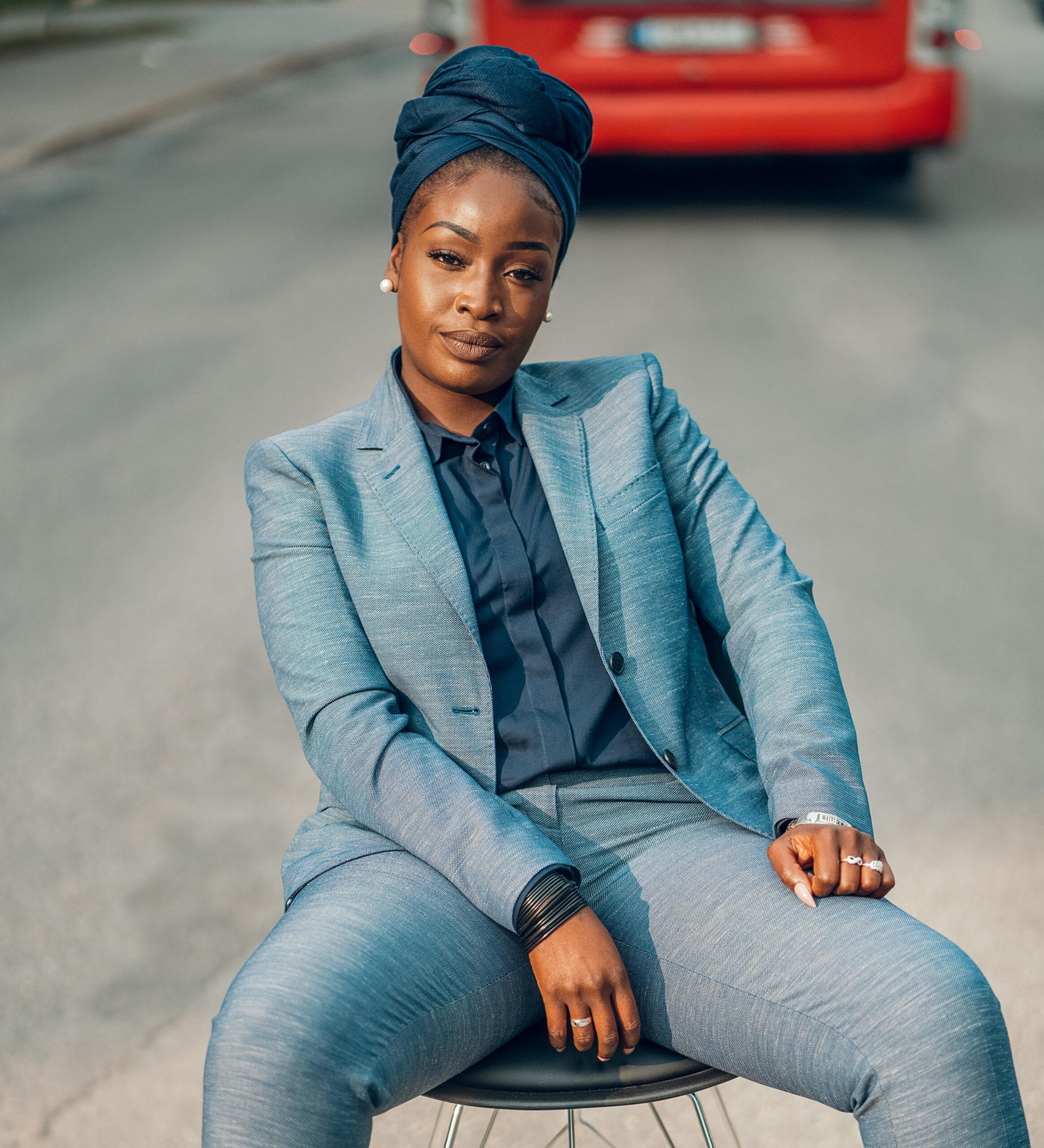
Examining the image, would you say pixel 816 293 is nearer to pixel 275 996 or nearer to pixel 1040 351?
pixel 1040 351

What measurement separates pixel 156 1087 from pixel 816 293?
206 inches

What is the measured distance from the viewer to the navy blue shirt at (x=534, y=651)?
1.87m

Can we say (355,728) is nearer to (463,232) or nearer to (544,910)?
(544,910)

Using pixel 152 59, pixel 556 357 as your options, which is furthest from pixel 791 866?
pixel 152 59

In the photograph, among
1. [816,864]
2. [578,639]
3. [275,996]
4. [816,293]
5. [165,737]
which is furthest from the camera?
[816,293]

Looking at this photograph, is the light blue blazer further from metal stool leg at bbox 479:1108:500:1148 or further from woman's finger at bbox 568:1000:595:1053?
metal stool leg at bbox 479:1108:500:1148

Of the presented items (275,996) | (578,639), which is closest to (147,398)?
(578,639)

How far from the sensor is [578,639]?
1919mm

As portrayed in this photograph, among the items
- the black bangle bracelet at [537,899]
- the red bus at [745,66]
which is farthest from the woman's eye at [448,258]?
the red bus at [745,66]

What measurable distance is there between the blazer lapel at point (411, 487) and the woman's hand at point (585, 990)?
1.41ft

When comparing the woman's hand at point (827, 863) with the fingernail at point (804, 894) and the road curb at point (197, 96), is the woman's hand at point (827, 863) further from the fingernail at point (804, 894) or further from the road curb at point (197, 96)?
the road curb at point (197, 96)

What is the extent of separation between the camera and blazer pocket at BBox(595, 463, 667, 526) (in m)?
1.97

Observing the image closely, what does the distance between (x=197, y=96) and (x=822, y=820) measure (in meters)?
13.2

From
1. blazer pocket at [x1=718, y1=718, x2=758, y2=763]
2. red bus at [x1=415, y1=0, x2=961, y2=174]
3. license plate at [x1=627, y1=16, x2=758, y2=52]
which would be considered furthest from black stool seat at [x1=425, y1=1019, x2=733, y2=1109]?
license plate at [x1=627, y1=16, x2=758, y2=52]
